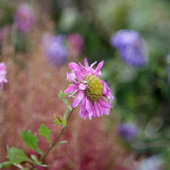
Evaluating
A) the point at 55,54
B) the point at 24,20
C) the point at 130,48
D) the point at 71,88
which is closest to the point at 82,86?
the point at 71,88

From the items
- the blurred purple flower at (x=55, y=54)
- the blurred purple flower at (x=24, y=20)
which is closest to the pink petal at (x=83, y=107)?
the blurred purple flower at (x=55, y=54)

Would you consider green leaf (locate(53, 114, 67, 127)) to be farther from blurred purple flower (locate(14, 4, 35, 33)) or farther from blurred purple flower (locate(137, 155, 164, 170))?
blurred purple flower (locate(14, 4, 35, 33))

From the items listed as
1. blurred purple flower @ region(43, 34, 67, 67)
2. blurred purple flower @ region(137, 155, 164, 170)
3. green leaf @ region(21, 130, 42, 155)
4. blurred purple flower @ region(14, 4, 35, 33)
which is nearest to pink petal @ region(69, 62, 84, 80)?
green leaf @ region(21, 130, 42, 155)

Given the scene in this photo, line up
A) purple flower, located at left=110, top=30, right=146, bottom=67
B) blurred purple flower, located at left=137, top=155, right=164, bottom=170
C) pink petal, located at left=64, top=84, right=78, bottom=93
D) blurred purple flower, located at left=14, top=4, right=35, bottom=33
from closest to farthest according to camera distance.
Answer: pink petal, located at left=64, top=84, right=78, bottom=93, blurred purple flower, located at left=137, top=155, right=164, bottom=170, purple flower, located at left=110, top=30, right=146, bottom=67, blurred purple flower, located at left=14, top=4, right=35, bottom=33

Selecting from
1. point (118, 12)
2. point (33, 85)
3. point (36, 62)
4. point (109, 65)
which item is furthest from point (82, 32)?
point (33, 85)

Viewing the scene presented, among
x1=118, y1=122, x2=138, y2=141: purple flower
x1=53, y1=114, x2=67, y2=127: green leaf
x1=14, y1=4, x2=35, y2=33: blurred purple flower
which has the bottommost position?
x1=118, y1=122, x2=138, y2=141: purple flower

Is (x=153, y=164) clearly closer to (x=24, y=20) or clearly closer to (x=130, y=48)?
(x=130, y=48)

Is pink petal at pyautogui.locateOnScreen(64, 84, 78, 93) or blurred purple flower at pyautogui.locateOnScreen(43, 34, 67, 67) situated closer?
pink petal at pyautogui.locateOnScreen(64, 84, 78, 93)
